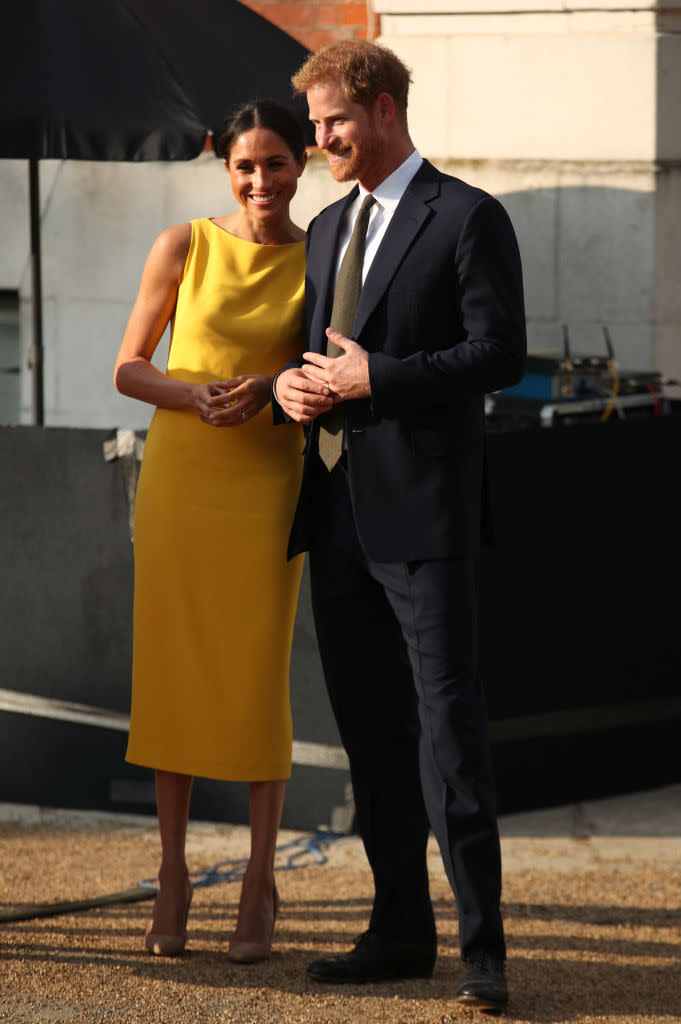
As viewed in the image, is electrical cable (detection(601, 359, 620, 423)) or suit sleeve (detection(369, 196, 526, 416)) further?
electrical cable (detection(601, 359, 620, 423))

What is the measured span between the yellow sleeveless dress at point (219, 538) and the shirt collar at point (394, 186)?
1.25 feet

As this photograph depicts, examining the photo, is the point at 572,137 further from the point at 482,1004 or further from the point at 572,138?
the point at 482,1004

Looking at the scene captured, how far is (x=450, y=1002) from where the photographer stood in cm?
307

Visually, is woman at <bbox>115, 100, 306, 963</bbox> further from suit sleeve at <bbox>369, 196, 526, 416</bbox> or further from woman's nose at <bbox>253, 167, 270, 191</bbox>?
suit sleeve at <bbox>369, 196, 526, 416</bbox>

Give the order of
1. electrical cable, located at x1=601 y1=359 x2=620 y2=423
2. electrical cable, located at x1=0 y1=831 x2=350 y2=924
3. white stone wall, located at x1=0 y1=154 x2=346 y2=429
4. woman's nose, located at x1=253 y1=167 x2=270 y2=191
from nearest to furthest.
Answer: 1. woman's nose, located at x1=253 y1=167 x2=270 y2=191
2. electrical cable, located at x1=0 y1=831 x2=350 y2=924
3. electrical cable, located at x1=601 y1=359 x2=620 y2=423
4. white stone wall, located at x1=0 y1=154 x2=346 y2=429

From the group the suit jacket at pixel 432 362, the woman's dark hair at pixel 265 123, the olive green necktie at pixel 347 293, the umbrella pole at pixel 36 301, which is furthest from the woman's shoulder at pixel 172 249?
the umbrella pole at pixel 36 301

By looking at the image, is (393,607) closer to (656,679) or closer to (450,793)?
(450,793)

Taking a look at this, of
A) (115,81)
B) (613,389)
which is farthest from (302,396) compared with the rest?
(613,389)

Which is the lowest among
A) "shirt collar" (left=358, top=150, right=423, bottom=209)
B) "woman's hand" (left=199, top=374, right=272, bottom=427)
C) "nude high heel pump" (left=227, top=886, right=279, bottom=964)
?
"nude high heel pump" (left=227, top=886, right=279, bottom=964)

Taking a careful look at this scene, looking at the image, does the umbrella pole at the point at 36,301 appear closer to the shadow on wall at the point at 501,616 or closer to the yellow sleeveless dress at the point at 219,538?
the shadow on wall at the point at 501,616

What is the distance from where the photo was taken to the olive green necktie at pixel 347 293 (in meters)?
3.09

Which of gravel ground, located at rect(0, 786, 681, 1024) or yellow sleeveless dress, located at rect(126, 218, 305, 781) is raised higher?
yellow sleeveless dress, located at rect(126, 218, 305, 781)

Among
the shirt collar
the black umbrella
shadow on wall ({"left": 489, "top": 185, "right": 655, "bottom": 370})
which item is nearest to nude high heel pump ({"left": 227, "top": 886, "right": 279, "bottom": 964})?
the shirt collar

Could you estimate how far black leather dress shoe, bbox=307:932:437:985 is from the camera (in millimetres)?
3203
